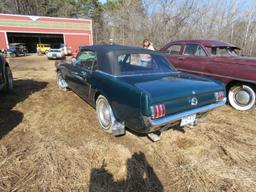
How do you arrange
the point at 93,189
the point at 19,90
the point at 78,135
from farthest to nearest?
the point at 19,90
the point at 78,135
the point at 93,189

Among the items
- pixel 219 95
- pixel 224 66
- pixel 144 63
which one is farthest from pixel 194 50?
pixel 219 95

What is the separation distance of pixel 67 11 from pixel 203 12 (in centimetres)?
3345

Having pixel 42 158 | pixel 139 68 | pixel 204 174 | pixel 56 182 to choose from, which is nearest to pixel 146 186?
pixel 204 174

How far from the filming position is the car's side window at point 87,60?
12.5 feet

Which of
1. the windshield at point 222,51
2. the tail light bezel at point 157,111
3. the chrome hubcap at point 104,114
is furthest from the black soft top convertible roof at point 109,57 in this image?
the windshield at point 222,51

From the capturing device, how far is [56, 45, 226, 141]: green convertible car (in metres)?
2.57

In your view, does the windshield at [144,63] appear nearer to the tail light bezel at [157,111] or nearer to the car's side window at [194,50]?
the tail light bezel at [157,111]

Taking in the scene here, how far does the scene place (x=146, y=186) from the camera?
2436mm

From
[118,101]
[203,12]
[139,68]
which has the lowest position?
[118,101]

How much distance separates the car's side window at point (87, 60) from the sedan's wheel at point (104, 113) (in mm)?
688

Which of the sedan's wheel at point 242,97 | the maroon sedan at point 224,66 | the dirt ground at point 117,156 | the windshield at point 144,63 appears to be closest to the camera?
the dirt ground at point 117,156

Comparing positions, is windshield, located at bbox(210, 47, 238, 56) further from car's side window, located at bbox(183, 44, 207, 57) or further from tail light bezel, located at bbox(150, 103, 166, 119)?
tail light bezel, located at bbox(150, 103, 166, 119)

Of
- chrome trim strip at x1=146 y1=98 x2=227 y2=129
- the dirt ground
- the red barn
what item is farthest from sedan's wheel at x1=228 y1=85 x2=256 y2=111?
the red barn

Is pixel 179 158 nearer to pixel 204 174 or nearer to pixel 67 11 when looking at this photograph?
pixel 204 174
